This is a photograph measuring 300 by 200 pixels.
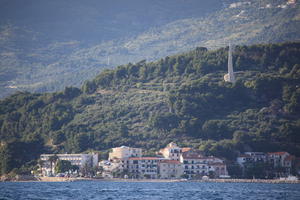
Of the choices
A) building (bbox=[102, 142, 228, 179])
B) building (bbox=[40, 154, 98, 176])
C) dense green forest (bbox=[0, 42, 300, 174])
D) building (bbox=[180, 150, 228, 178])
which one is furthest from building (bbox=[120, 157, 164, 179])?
dense green forest (bbox=[0, 42, 300, 174])

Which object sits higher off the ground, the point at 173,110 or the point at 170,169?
the point at 173,110

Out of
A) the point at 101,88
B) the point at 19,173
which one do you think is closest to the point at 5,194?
the point at 19,173

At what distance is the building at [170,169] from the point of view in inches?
4751

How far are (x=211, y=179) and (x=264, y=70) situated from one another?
173 ft

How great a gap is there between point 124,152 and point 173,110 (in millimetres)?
24142

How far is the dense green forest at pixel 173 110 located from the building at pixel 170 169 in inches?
291

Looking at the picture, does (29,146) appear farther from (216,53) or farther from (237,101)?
(216,53)

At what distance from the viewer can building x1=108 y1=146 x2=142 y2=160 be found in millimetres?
123750

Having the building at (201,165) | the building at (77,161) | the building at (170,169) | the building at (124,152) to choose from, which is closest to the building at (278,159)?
the building at (201,165)

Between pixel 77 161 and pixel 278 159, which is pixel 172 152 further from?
pixel 278 159

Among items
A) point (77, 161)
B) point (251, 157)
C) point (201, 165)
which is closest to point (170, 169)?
point (201, 165)

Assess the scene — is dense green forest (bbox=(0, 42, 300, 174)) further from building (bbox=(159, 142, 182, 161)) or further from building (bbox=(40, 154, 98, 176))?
building (bbox=(159, 142, 182, 161))

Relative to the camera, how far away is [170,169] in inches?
4776

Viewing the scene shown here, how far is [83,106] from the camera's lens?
160 meters
